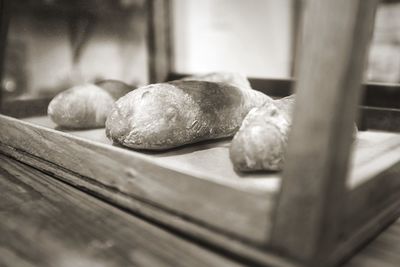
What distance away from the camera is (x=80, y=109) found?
1094mm

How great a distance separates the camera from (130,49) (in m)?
1.72

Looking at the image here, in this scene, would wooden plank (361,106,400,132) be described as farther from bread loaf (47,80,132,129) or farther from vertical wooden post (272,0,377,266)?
bread loaf (47,80,132,129)

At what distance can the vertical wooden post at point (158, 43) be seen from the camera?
1688mm

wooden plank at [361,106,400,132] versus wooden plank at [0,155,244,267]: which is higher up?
wooden plank at [361,106,400,132]

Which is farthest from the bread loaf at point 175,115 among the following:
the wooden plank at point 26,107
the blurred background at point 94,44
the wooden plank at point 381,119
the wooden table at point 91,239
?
the blurred background at point 94,44

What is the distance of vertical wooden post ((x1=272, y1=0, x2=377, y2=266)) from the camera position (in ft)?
1.54

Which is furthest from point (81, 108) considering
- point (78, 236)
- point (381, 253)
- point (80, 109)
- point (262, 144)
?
point (381, 253)

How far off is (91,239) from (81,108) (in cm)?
51

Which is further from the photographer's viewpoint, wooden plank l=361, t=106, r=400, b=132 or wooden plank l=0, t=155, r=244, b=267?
wooden plank l=361, t=106, r=400, b=132

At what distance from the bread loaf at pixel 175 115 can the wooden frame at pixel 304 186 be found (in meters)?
0.06

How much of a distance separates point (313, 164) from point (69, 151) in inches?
24.0

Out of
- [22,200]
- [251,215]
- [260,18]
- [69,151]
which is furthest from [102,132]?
[260,18]

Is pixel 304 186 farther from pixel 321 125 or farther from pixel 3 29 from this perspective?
pixel 3 29

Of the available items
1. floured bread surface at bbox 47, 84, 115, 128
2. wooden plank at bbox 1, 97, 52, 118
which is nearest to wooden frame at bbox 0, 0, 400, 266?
floured bread surface at bbox 47, 84, 115, 128
